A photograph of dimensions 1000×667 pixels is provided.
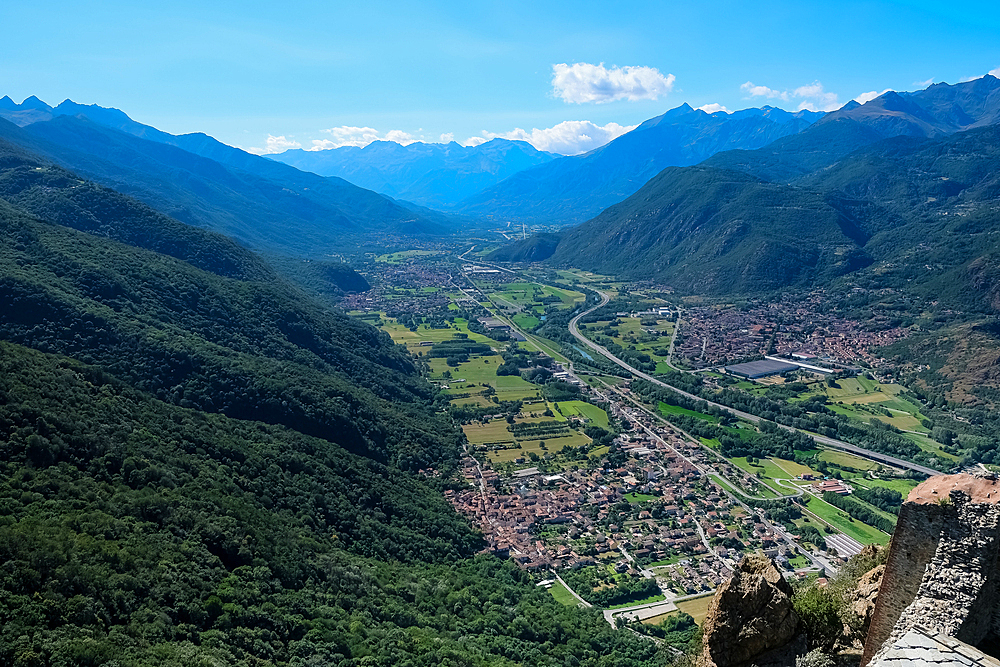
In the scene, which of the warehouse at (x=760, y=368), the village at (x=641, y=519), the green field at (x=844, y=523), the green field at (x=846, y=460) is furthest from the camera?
the warehouse at (x=760, y=368)

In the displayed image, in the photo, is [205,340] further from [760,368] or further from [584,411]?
[760,368]

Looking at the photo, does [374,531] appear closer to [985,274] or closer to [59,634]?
[59,634]

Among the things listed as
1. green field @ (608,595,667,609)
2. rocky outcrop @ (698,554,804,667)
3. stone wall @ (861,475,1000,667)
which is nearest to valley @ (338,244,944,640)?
green field @ (608,595,667,609)

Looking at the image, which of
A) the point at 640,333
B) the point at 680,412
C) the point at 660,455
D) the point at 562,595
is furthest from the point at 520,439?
the point at 640,333

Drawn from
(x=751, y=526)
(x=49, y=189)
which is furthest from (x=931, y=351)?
(x=49, y=189)

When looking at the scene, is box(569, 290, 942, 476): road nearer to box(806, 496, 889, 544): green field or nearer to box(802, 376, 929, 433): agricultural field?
box(802, 376, 929, 433): agricultural field

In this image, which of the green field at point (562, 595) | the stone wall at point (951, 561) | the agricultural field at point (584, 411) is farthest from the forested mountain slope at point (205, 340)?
the stone wall at point (951, 561)

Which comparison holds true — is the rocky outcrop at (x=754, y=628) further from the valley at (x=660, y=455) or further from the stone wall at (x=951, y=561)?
the valley at (x=660, y=455)

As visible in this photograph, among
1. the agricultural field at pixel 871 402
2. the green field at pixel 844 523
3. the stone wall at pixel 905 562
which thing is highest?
the stone wall at pixel 905 562
